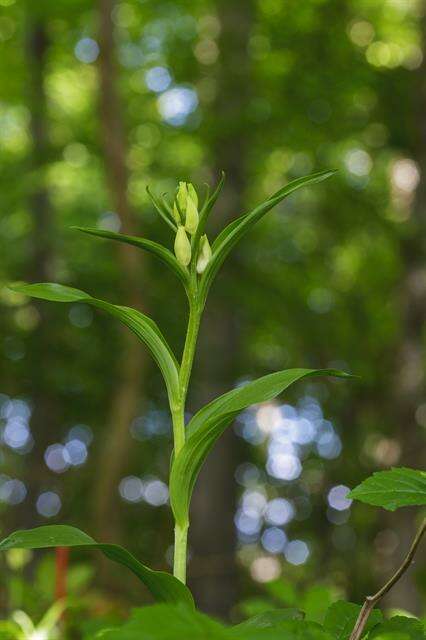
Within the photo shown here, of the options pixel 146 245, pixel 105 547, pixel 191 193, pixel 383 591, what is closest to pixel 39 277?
pixel 191 193

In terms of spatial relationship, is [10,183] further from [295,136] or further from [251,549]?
[251,549]

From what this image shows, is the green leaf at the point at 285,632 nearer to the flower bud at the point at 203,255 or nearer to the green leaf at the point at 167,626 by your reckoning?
the green leaf at the point at 167,626

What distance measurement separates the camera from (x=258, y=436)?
18922 mm

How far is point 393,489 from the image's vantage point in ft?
3.50

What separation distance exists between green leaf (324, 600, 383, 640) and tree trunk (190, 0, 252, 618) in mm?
6862

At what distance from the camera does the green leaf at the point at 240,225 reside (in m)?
1.11

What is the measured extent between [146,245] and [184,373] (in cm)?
18

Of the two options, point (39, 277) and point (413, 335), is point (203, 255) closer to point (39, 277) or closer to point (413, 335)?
point (413, 335)

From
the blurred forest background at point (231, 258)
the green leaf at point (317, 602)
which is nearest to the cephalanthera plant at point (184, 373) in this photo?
the green leaf at point (317, 602)

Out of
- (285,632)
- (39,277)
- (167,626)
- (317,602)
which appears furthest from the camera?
(39,277)

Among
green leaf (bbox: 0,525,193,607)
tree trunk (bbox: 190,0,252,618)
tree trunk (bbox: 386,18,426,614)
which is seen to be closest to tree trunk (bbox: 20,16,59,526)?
tree trunk (bbox: 190,0,252,618)

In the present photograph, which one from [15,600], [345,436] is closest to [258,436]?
[345,436]

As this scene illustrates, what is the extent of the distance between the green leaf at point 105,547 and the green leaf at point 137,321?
226 millimetres

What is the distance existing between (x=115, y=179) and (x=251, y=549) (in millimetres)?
13873
